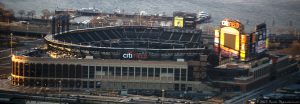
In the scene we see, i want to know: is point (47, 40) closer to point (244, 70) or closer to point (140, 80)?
point (140, 80)

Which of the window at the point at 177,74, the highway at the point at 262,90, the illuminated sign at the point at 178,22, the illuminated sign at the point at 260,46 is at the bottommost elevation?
the highway at the point at 262,90

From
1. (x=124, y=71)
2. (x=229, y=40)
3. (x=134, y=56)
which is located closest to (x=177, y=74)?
(x=134, y=56)

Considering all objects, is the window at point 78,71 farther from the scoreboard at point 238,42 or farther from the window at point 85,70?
the scoreboard at point 238,42

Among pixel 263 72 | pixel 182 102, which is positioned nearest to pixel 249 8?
pixel 263 72

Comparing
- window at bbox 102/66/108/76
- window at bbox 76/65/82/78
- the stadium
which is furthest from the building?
window at bbox 76/65/82/78

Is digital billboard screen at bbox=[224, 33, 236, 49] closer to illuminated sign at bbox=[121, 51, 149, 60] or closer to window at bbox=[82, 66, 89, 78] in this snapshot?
illuminated sign at bbox=[121, 51, 149, 60]

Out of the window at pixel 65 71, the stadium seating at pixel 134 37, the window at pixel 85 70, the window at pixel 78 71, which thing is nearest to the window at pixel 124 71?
the window at pixel 85 70
